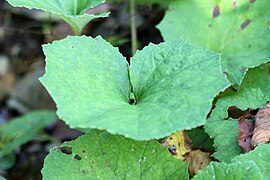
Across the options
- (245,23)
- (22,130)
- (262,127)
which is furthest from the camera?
(22,130)

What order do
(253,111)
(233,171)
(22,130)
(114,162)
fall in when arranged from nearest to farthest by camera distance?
(233,171) < (114,162) < (253,111) < (22,130)

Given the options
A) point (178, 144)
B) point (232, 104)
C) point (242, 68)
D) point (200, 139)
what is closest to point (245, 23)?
point (242, 68)

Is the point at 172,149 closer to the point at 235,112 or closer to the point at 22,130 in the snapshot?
the point at 235,112

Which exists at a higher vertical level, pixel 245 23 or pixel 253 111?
pixel 245 23

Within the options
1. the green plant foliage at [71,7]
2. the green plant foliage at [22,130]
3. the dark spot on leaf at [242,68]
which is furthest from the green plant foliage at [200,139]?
the green plant foliage at [22,130]

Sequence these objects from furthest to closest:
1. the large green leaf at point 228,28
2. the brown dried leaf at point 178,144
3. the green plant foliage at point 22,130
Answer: the green plant foliage at point 22,130
the large green leaf at point 228,28
the brown dried leaf at point 178,144

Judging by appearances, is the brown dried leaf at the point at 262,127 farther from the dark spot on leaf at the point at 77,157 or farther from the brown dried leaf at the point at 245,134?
the dark spot on leaf at the point at 77,157
